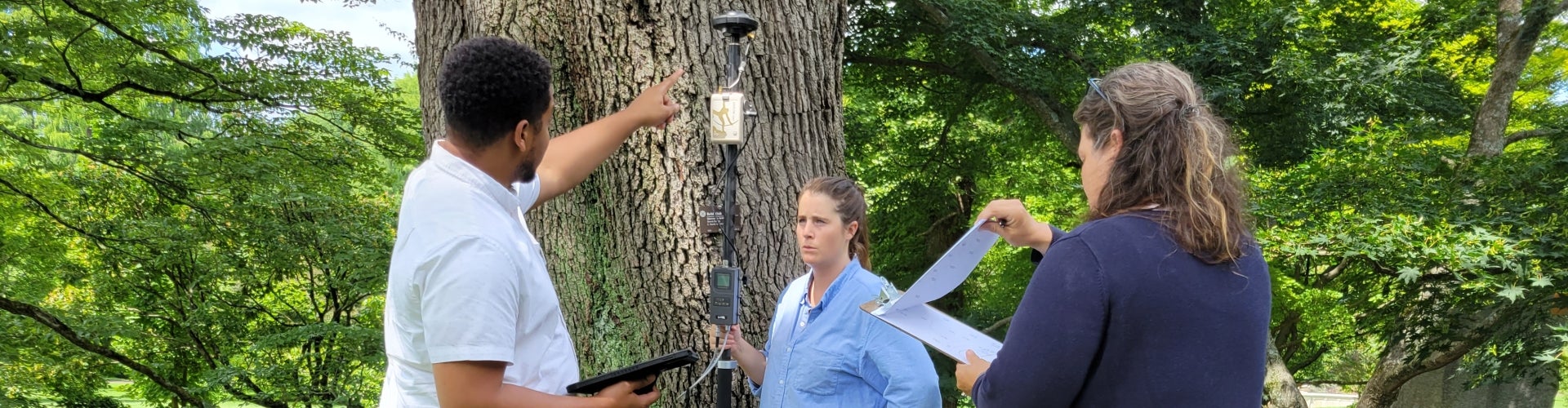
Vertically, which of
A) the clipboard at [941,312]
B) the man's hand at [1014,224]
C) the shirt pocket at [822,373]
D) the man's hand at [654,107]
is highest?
the man's hand at [654,107]

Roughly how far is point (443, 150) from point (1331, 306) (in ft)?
38.0

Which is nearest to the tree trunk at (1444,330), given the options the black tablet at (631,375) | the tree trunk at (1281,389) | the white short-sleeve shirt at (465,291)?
the tree trunk at (1281,389)

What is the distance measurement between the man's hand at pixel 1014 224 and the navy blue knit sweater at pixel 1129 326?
1.32 ft

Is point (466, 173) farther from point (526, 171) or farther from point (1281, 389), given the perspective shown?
point (1281, 389)

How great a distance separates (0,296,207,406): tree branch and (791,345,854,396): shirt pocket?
7.67 m

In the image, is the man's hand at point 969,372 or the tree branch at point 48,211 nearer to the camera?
the man's hand at point 969,372

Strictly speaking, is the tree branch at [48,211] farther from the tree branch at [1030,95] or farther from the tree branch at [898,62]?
the tree branch at [1030,95]

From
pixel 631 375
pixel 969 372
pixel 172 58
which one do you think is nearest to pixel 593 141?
pixel 631 375

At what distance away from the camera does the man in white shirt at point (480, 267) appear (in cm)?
142

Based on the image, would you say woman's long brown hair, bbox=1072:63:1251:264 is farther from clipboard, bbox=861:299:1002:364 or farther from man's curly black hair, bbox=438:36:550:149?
man's curly black hair, bbox=438:36:550:149

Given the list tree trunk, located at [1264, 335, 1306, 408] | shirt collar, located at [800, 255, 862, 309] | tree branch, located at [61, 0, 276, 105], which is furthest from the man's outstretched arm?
tree trunk, located at [1264, 335, 1306, 408]

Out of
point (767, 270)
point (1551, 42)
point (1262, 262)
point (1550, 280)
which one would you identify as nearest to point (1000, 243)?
point (1551, 42)

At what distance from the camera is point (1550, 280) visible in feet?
23.9

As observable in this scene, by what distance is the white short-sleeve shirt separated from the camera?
142 cm
